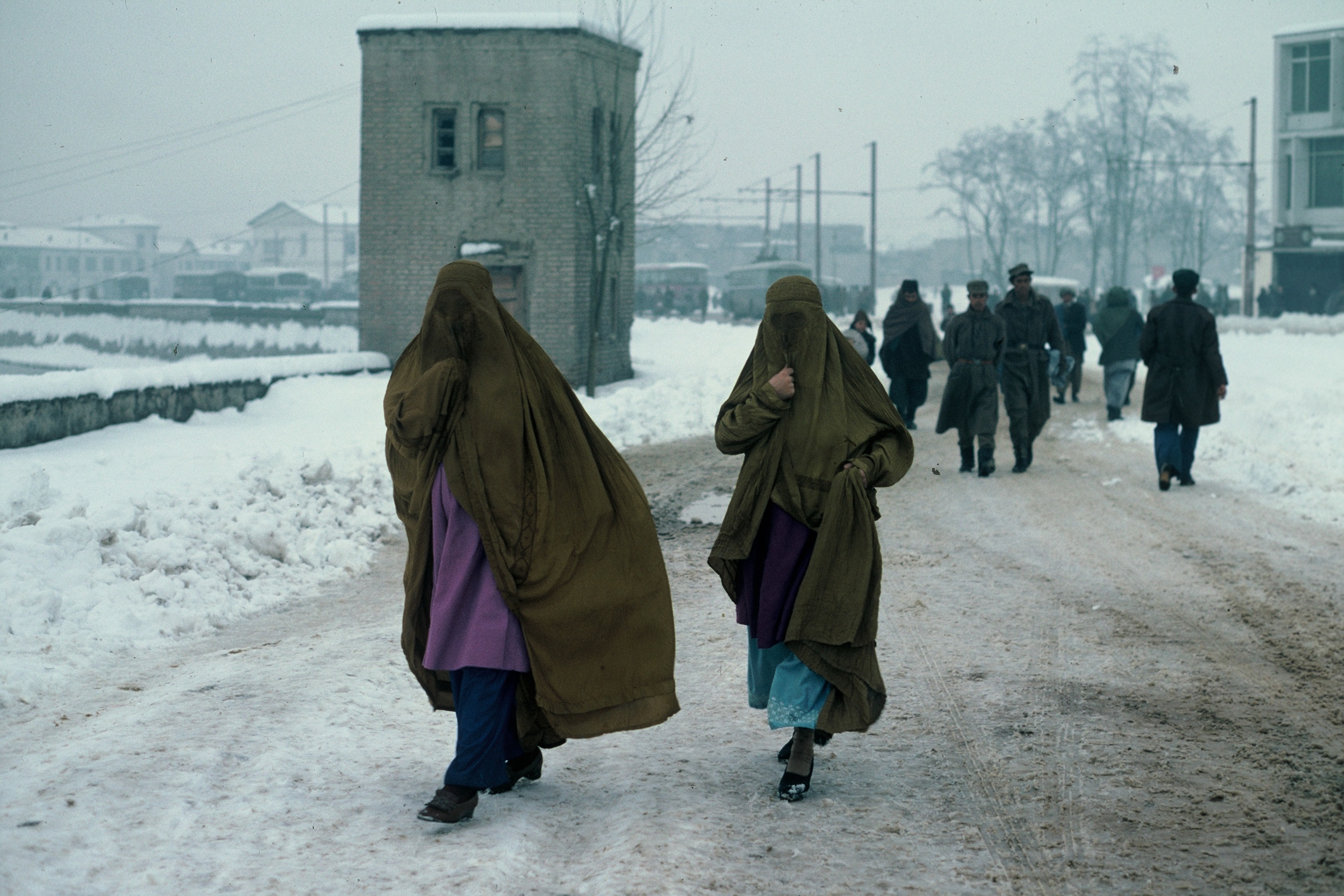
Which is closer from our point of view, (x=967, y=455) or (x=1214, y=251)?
(x=967, y=455)

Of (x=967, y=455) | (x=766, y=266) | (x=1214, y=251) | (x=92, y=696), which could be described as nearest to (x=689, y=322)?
(x=766, y=266)

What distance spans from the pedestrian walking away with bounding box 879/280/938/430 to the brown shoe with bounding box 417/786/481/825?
34.3ft

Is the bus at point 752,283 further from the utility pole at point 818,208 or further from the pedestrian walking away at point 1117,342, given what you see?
the pedestrian walking away at point 1117,342

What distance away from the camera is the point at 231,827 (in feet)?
12.6

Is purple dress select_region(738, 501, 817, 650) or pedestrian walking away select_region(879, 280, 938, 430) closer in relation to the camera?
purple dress select_region(738, 501, 817, 650)

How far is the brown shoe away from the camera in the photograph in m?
3.87

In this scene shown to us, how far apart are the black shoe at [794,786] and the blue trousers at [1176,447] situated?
7.68m

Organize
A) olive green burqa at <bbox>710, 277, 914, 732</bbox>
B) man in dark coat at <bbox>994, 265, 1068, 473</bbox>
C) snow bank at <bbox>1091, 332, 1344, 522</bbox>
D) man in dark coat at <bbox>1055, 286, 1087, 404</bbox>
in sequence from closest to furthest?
olive green burqa at <bbox>710, 277, 914, 732</bbox>
snow bank at <bbox>1091, 332, 1344, 522</bbox>
man in dark coat at <bbox>994, 265, 1068, 473</bbox>
man in dark coat at <bbox>1055, 286, 1087, 404</bbox>

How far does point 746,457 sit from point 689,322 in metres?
40.1

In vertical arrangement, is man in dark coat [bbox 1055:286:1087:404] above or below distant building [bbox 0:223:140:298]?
below

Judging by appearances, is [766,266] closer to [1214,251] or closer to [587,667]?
[1214,251]

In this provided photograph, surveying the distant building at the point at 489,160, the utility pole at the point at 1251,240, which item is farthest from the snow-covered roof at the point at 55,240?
the utility pole at the point at 1251,240

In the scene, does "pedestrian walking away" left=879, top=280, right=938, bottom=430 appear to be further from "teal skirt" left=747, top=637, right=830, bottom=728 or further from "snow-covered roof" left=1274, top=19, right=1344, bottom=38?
"snow-covered roof" left=1274, top=19, right=1344, bottom=38

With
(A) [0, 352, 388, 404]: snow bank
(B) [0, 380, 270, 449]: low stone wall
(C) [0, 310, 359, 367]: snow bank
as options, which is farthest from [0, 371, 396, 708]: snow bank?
(C) [0, 310, 359, 367]: snow bank
